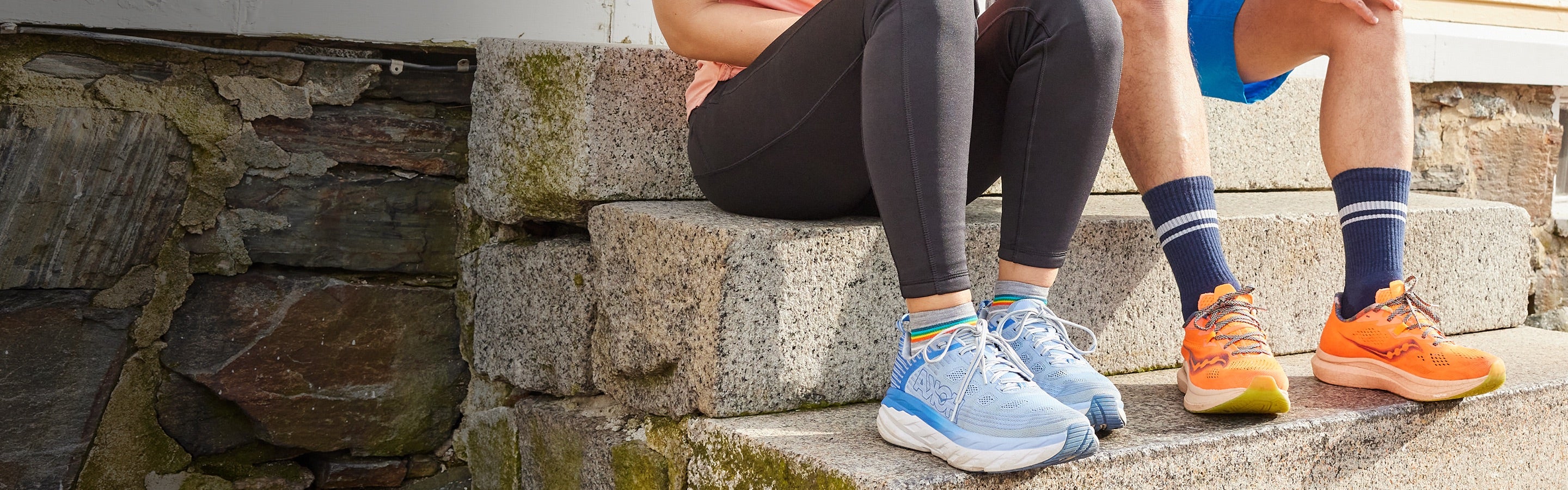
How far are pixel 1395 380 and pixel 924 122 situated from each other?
33.1 inches

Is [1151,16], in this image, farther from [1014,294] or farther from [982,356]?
[982,356]

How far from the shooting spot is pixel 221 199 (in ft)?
6.01

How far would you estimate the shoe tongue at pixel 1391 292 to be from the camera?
60.2 inches

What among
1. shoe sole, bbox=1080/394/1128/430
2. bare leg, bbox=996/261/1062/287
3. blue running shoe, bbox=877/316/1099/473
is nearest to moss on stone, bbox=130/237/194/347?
blue running shoe, bbox=877/316/1099/473

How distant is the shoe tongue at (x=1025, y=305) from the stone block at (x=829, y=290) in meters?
0.19

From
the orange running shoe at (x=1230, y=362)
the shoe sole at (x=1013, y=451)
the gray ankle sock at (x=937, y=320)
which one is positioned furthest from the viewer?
the orange running shoe at (x=1230, y=362)

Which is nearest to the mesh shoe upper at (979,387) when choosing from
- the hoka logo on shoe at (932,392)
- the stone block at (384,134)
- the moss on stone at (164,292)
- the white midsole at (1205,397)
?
the hoka logo on shoe at (932,392)

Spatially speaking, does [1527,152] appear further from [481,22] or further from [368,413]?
[368,413]

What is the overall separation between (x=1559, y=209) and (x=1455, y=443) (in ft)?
7.02

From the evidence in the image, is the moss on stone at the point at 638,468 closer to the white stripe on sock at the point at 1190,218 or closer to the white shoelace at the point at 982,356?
the white shoelace at the point at 982,356

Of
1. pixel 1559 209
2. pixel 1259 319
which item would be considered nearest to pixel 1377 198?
pixel 1259 319

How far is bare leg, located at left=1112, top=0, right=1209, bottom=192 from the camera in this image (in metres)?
1.52

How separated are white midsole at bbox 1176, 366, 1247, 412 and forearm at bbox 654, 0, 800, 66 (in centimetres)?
73

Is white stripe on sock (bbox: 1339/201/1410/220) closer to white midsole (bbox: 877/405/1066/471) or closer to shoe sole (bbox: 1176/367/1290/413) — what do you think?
shoe sole (bbox: 1176/367/1290/413)
